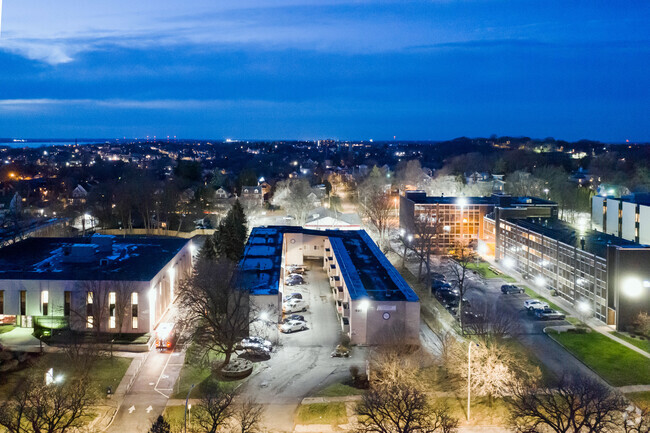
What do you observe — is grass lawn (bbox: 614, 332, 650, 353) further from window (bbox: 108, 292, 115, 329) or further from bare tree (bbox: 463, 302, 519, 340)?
window (bbox: 108, 292, 115, 329)

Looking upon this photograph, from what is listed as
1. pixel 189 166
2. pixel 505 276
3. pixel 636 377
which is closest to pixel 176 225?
pixel 189 166

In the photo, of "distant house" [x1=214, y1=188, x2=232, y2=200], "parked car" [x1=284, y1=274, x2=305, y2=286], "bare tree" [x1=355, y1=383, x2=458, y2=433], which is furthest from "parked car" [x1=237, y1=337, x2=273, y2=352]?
"distant house" [x1=214, y1=188, x2=232, y2=200]

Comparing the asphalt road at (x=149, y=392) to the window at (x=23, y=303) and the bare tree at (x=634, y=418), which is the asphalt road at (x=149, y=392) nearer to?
the window at (x=23, y=303)

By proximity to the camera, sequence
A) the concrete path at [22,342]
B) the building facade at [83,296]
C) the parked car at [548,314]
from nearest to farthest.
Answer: the concrete path at [22,342], the building facade at [83,296], the parked car at [548,314]

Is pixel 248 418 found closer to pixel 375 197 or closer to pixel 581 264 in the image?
pixel 581 264

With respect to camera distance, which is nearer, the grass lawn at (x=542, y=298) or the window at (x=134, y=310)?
the window at (x=134, y=310)

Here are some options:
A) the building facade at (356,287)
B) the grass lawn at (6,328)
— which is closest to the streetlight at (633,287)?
the building facade at (356,287)

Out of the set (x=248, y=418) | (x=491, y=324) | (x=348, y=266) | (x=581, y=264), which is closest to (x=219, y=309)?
(x=248, y=418)
